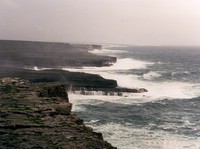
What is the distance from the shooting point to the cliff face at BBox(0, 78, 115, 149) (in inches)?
886

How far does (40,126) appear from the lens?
2558 cm

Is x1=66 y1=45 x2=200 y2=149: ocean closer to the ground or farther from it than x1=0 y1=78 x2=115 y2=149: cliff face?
closer to the ground

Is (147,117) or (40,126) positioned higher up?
(40,126)

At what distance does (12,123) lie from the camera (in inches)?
1013

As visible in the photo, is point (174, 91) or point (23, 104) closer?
point (23, 104)

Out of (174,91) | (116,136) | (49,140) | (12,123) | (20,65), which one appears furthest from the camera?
(20,65)

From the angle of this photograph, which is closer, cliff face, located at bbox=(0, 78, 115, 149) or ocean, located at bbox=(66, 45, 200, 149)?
cliff face, located at bbox=(0, 78, 115, 149)

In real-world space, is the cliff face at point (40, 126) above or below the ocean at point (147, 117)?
above

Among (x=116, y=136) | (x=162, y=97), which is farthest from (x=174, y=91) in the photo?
(x=116, y=136)

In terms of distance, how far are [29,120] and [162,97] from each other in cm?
3890

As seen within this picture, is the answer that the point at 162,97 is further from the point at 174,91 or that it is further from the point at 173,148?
the point at 173,148

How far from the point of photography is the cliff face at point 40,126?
2250 centimetres

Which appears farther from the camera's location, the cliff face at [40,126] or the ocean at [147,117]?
the ocean at [147,117]

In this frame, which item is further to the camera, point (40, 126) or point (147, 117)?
point (147, 117)
